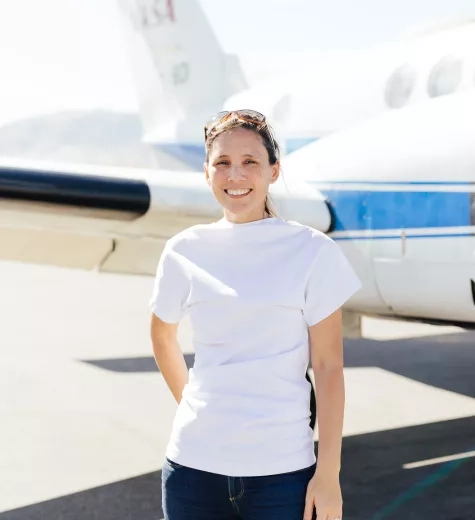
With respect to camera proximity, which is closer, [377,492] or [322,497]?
[322,497]

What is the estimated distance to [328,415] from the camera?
1730 mm

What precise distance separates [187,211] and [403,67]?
3098 millimetres

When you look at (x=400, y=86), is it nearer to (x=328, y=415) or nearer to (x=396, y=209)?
(x=396, y=209)

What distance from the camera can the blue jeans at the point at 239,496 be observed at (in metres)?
1.71

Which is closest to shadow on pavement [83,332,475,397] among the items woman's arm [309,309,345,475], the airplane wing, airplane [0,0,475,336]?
airplane [0,0,475,336]

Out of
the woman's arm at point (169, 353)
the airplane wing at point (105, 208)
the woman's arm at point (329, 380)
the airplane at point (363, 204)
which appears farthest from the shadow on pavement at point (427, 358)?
the woman's arm at point (329, 380)

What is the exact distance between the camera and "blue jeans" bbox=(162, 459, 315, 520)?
1706mm

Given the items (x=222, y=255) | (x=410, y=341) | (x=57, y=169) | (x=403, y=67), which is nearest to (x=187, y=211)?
(x=57, y=169)

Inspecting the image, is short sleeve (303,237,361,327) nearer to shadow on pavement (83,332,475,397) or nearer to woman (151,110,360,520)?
woman (151,110,360,520)

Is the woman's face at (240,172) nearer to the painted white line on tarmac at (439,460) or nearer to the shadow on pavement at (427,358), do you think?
the painted white line on tarmac at (439,460)

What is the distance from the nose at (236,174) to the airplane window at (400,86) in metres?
5.78

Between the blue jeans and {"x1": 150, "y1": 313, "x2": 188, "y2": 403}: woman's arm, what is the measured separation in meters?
0.31

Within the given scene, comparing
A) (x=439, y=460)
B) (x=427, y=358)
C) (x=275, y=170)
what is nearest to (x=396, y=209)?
(x=439, y=460)

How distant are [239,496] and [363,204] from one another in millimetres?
3997
